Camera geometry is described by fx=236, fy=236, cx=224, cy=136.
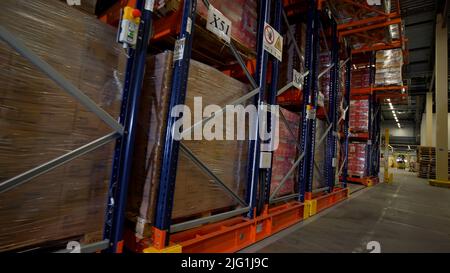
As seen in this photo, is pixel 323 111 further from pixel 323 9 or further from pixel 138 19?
pixel 138 19

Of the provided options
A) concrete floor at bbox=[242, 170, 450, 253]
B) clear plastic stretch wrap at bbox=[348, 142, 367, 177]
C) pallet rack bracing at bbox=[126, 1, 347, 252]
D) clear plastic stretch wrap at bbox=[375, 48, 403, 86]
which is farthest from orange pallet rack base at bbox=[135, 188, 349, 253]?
clear plastic stretch wrap at bbox=[375, 48, 403, 86]

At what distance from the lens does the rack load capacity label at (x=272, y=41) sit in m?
2.88

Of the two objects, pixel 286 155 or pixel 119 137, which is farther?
pixel 286 155

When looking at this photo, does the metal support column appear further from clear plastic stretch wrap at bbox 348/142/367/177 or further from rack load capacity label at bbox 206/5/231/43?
clear plastic stretch wrap at bbox 348/142/367/177

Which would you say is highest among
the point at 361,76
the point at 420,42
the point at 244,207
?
the point at 420,42

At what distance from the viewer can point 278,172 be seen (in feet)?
11.2

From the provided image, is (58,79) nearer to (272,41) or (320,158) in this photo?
(272,41)

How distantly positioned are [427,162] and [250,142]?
58.5ft

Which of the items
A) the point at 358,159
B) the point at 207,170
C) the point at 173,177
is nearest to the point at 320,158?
the point at 207,170

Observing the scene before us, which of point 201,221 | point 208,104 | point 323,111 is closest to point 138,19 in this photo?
point 208,104

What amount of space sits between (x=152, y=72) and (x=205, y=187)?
1.14 m

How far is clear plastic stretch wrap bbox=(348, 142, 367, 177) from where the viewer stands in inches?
342

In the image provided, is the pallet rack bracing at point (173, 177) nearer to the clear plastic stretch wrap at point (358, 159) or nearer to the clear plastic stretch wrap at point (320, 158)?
the clear plastic stretch wrap at point (320, 158)

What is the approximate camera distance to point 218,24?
7.20ft
